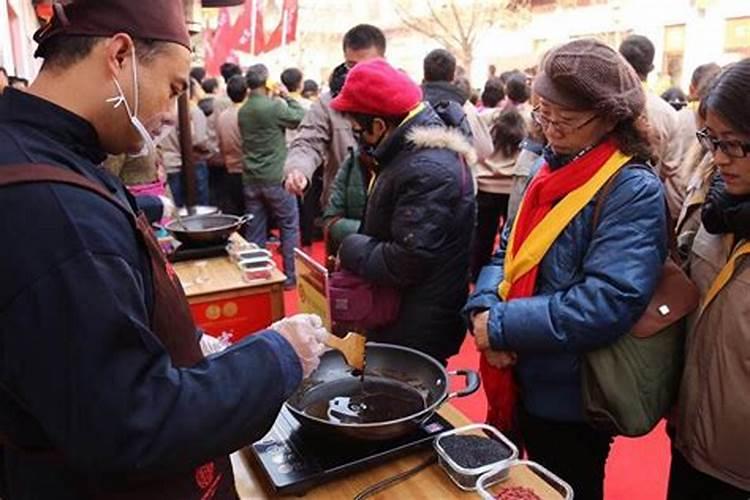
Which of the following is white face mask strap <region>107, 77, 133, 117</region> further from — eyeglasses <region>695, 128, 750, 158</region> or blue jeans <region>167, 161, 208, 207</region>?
blue jeans <region>167, 161, 208, 207</region>

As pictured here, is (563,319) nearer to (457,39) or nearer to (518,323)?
(518,323)

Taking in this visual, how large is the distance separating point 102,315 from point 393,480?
689 millimetres

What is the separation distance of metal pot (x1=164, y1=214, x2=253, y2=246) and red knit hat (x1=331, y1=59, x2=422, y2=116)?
39.7 inches

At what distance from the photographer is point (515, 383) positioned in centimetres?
156

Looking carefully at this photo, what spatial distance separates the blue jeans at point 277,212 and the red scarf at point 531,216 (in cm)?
298

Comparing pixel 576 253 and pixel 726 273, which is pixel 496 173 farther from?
pixel 726 273

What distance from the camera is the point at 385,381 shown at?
141 cm

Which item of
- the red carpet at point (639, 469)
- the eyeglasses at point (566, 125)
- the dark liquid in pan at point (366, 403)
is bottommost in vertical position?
the red carpet at point (639, 469)

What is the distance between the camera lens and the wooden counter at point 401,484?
1121 millimetres

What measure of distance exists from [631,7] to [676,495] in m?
11.6

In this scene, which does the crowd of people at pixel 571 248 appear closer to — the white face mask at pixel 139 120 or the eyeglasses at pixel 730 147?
the eyeglasses at pixel 730 147

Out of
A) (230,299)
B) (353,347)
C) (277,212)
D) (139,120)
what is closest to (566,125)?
(353,347)

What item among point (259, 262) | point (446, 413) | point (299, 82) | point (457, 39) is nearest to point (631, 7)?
point (457, 39)

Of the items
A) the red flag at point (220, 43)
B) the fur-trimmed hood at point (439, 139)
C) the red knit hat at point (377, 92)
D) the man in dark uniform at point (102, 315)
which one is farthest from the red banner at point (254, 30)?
the man in dark uniform at point (102, 315)
